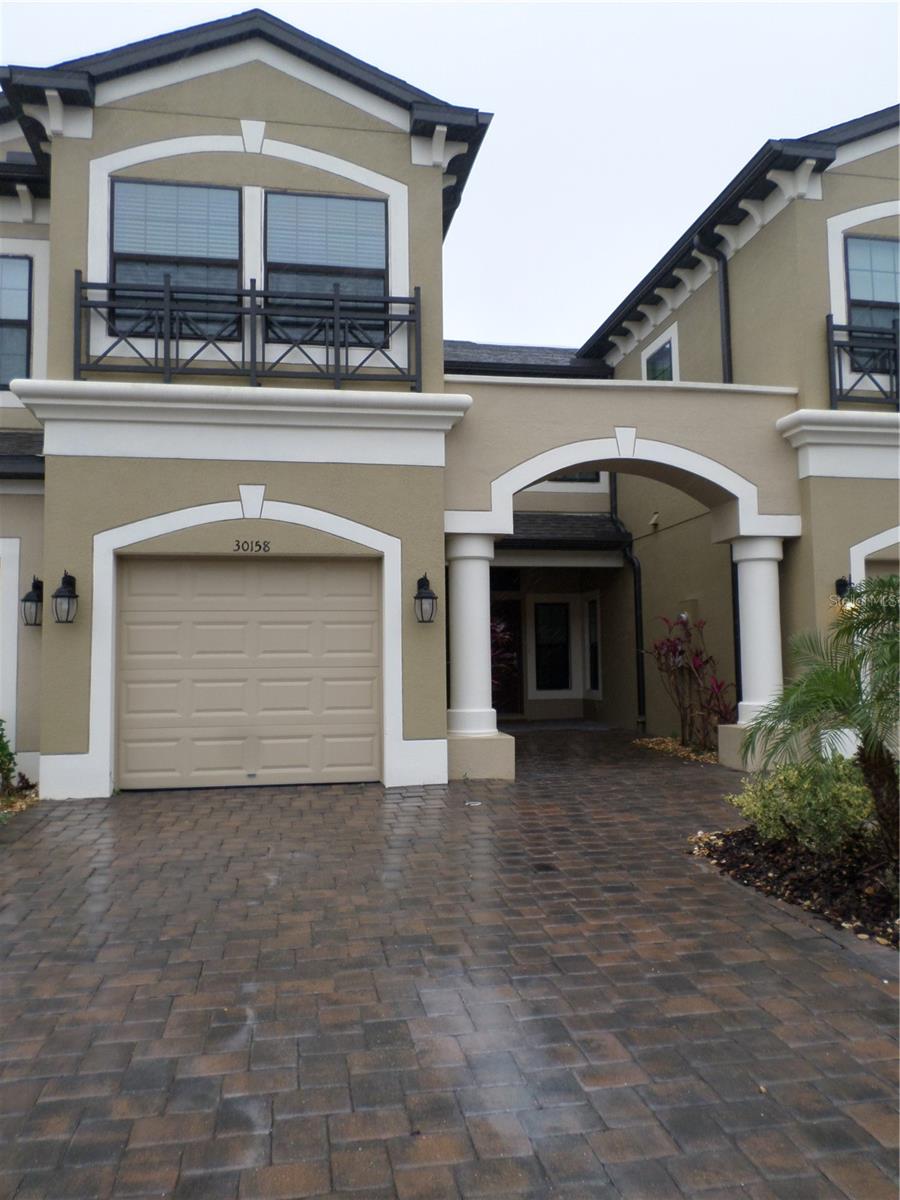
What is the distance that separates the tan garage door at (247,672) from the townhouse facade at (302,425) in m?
0.03

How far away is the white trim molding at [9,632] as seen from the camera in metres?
8.86

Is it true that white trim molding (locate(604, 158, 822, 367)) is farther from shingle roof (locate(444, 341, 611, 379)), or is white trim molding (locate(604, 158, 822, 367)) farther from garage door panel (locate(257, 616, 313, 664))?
garage door panel (locate(257, 616, 313, 664))

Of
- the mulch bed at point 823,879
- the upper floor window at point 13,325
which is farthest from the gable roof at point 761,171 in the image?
the upper floor window at point 13,325

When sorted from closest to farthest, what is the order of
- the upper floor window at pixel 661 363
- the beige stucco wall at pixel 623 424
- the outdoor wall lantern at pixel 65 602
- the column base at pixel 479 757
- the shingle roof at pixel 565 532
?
the outdoor wall lantern at pixel 65 602
the column base at pixel 479 757
the beige stucco wall at pixel 623 424
the upper floor window at pixel 661 363
the shingle roof at pixel 565 532

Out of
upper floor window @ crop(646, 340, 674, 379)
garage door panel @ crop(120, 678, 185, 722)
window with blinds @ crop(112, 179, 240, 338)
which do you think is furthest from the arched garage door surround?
upper floor window @ crop(646, 340, 674, 379)

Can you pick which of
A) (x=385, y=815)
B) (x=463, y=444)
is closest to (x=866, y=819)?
(x=385, y=815)

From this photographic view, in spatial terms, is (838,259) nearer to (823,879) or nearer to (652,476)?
(652,476)

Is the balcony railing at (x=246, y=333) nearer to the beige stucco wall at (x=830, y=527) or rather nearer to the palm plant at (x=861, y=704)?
the beige stucco wall at (x=830, y=527)

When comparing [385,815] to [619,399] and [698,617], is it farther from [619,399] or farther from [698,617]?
[698,617]

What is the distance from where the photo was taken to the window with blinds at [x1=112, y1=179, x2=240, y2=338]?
851cm

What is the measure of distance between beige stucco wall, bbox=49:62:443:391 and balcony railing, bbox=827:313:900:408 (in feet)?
15.3

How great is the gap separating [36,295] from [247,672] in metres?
5.35

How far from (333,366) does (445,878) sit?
5607 millimetres

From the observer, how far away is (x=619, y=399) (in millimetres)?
9422
